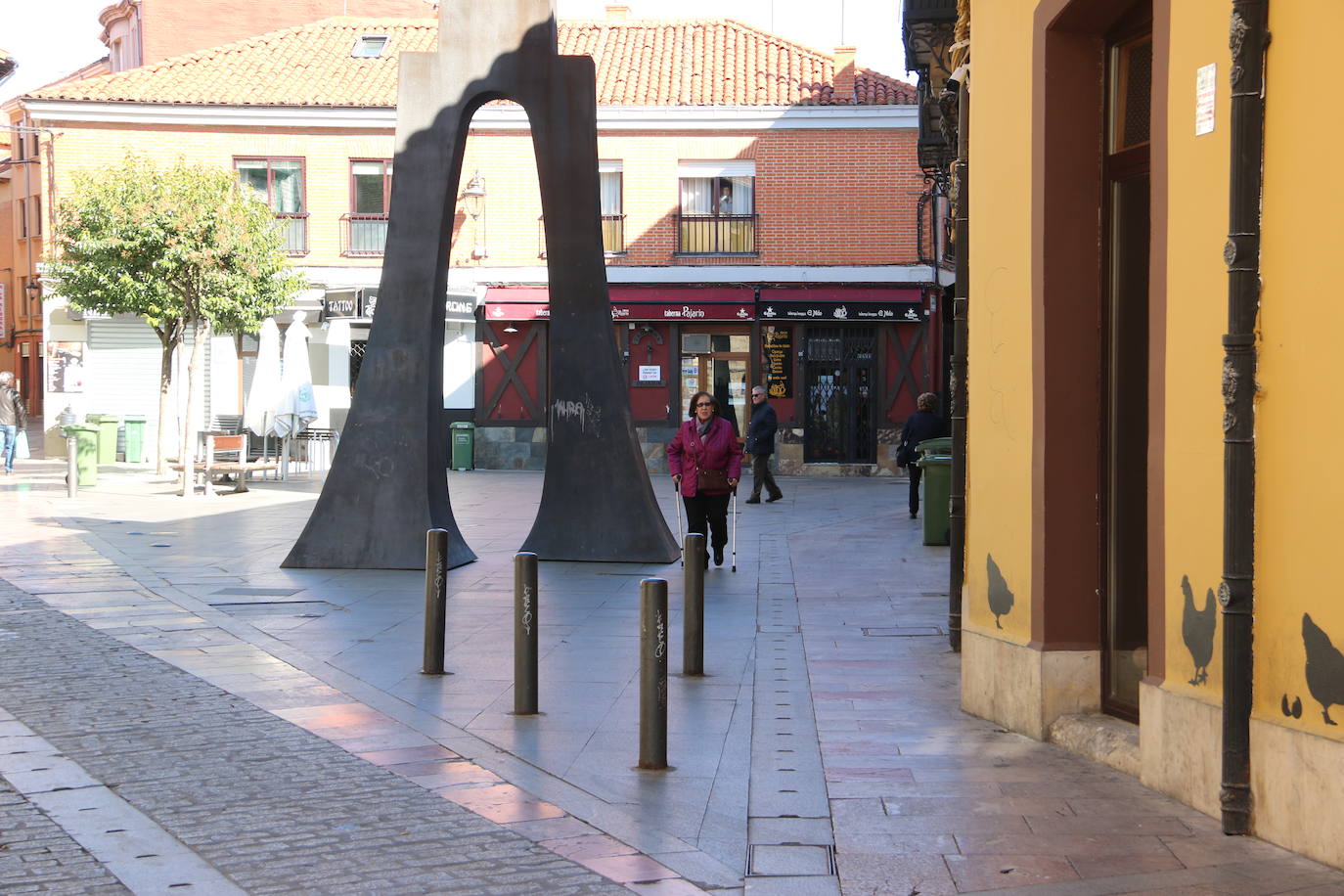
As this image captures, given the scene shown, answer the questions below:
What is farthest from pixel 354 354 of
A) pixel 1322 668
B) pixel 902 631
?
pixel 1322 668

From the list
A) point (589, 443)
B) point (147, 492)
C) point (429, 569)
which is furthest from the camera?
point (147, 492)

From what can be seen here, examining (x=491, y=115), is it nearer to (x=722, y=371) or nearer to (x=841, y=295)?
(x=722, y=371)

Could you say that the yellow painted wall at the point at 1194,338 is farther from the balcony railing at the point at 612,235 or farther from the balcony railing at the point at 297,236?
the balcony railing at the point at 297,236

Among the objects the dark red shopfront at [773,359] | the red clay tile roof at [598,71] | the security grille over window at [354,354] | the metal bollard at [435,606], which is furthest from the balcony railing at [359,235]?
the metal bollard at [435,606]

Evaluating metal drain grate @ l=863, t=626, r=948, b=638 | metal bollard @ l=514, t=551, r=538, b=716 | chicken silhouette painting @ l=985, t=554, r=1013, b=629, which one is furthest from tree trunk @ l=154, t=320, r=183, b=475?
chicken silhouette painting @ l=985, t=554, r=1013, b=629

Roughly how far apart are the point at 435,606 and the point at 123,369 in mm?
26094

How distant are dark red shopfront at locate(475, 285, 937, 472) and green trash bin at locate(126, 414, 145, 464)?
6.97 meters

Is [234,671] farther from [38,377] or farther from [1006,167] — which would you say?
[38,377]

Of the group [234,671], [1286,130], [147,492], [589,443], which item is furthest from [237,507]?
[1286,130]

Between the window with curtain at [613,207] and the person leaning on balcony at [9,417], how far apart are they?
11.6 metres

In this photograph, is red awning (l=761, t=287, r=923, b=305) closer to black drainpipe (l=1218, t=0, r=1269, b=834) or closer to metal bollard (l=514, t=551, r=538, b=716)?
metal bollard (l=514, t=551, r=538, b=716)

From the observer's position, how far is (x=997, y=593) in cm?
761

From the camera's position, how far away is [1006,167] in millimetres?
7559

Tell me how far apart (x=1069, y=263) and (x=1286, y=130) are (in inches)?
72.8
